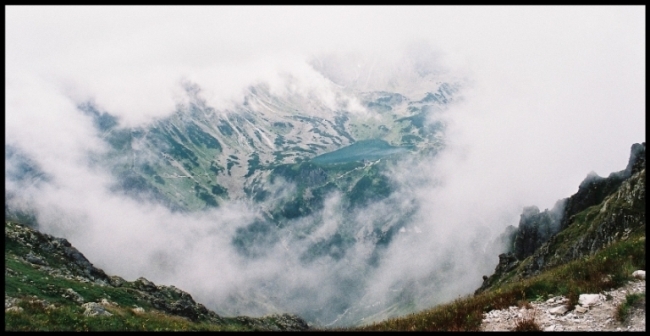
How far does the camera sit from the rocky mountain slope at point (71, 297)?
24331 millimetres

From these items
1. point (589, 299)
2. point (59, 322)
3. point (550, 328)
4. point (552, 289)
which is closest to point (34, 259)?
point (59, 322)

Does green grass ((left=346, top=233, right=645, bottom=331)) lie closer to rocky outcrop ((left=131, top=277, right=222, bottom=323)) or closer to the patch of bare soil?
the patch of bare soil

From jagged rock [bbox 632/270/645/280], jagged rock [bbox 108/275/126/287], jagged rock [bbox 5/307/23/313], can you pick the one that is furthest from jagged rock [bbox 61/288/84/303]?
jagged rock [bbox 632/270/645/280]

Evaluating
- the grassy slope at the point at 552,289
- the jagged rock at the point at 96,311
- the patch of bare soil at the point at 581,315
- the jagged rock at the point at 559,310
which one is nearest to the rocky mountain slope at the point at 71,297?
the jagged rock at the point at 96,311

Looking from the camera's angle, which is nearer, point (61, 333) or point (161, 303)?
point (61, 333)

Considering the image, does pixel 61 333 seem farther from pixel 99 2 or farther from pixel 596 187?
pixel 596 187

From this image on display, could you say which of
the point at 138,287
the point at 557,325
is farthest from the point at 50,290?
the point at 557,325

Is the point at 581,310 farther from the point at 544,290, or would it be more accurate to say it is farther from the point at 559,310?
the point at 544,290

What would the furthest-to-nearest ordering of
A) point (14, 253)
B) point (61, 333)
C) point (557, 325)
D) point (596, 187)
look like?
point (596, 187), point (14, 253), point (61, 333), point (557, 325)

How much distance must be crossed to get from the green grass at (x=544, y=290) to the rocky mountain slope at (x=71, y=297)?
13234mm

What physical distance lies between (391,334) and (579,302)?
7197 mm

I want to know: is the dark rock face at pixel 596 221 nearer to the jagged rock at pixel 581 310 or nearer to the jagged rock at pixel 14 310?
the jagged rock at pixel 581 310

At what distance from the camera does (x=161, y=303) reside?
65.4 metres

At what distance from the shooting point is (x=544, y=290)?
19.9 m
